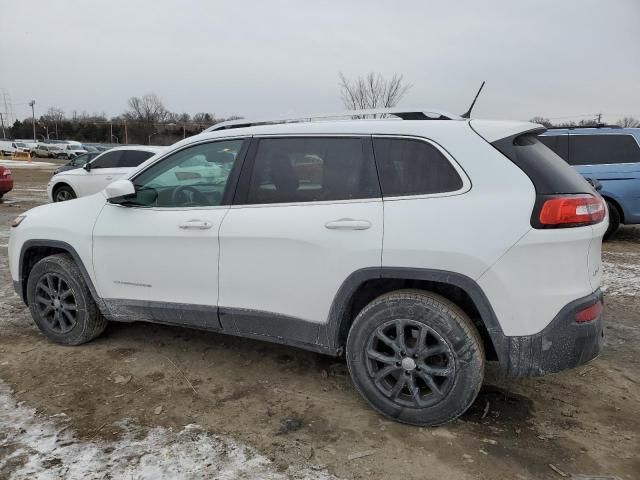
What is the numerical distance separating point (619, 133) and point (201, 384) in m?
7.88

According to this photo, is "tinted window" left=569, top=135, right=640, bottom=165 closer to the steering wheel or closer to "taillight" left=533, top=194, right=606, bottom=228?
"taillight" left=533, top=194, right=606, bottom=228

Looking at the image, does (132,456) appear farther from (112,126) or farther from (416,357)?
(112,126)

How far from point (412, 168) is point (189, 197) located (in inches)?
63.0

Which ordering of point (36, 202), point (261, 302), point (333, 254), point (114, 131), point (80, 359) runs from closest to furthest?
point (333, 254), point (261, 302), point (80, 359), point (36, 202), point (114, 131)

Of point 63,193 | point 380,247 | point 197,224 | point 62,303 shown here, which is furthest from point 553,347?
point 63,193

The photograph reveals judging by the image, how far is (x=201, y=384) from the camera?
11.3 ft

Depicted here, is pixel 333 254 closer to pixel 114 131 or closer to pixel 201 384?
pixel 201 384

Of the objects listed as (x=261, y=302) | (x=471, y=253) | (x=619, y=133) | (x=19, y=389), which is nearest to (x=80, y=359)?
(x=19, y=389)

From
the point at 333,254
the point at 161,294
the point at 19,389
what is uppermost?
the point at 333,254

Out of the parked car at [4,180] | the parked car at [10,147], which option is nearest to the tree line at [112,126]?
the parked car at [10,147]

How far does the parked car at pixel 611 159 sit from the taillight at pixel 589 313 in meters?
5.99

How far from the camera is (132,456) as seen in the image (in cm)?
264

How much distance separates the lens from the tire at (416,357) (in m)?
2.72

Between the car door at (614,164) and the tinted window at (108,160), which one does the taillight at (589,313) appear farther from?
the tinted window at (108,160)
